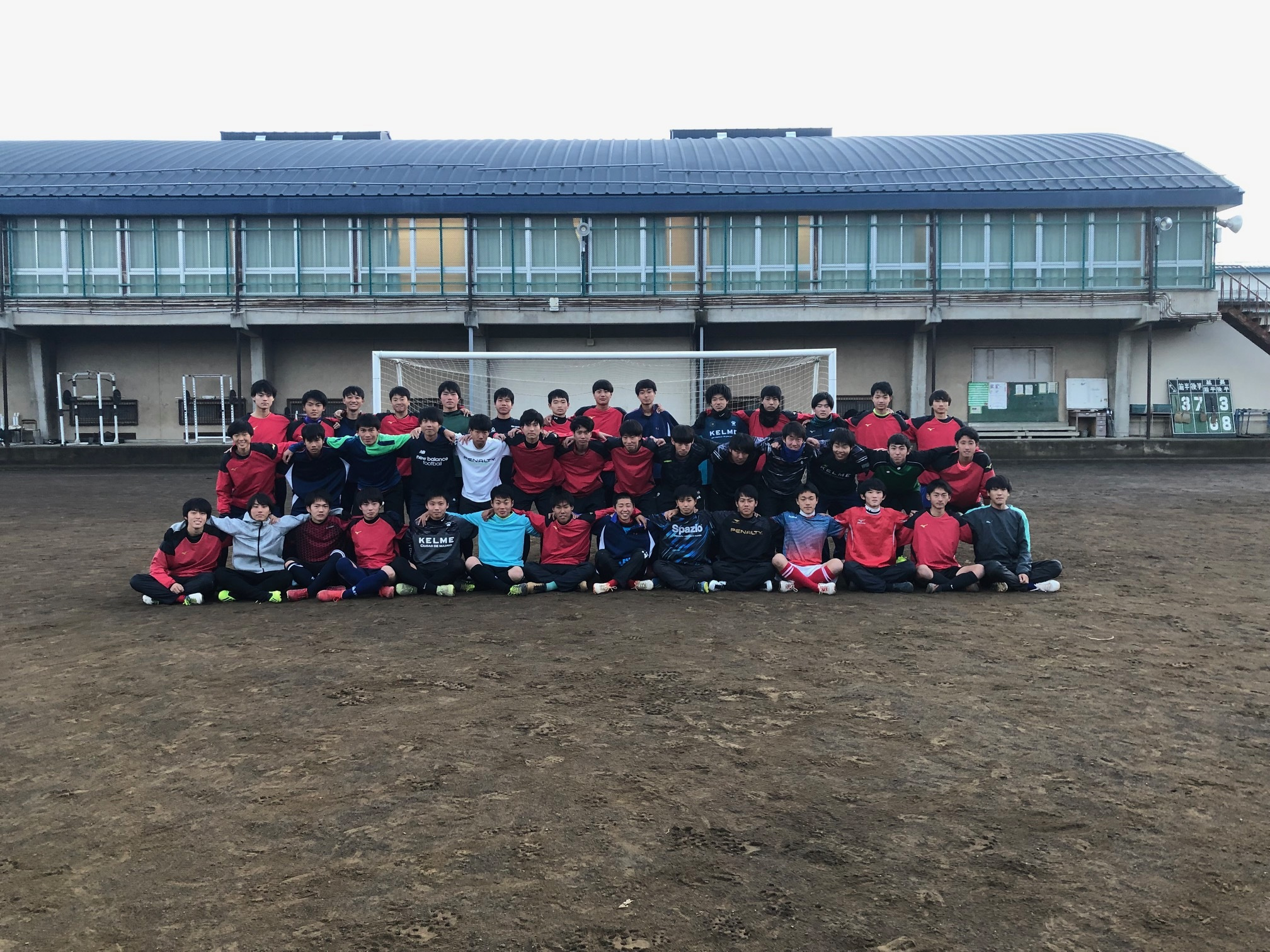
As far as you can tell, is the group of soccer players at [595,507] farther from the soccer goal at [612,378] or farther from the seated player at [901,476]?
the soccer goal at [612,378]

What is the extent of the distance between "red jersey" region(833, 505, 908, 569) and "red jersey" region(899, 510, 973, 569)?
0.59ft

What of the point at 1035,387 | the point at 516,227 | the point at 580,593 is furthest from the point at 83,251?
the point at 1035,387

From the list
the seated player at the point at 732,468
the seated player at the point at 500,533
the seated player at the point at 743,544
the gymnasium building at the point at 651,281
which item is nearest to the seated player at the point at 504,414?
the seated player at the point at 500,533

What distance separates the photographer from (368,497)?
7.87 meters

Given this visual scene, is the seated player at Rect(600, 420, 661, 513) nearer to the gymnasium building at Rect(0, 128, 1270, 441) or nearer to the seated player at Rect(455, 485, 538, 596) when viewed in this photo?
the seated player at Rect(455, 485, 538, 596)

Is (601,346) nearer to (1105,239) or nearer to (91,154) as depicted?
(1105,239)

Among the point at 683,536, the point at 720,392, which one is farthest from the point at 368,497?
the point at 720,392

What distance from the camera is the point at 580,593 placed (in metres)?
7.54

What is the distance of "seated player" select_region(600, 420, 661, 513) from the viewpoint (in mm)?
8508

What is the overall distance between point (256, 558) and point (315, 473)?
111 centimetres

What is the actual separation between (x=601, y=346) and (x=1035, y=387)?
10.9m

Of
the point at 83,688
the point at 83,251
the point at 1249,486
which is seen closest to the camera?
the point at 83,688

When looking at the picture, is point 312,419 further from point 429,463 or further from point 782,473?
point 782,473

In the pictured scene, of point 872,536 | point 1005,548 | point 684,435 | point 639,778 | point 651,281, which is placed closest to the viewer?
point 639,778
